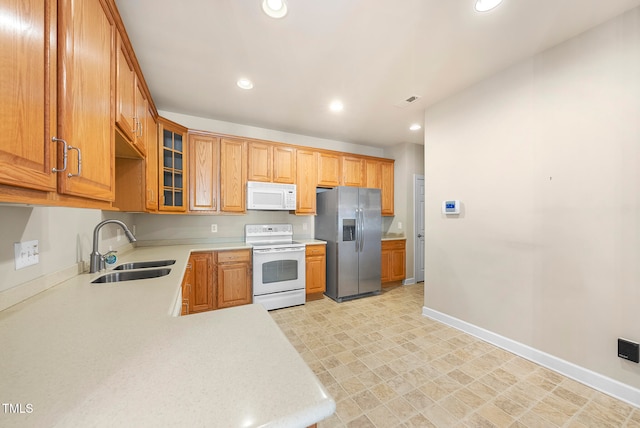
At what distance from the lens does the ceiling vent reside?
8.89ft

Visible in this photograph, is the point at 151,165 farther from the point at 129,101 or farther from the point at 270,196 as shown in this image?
the point at 270,196

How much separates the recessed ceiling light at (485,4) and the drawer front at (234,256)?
123 inches

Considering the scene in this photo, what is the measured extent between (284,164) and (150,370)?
10.5ft

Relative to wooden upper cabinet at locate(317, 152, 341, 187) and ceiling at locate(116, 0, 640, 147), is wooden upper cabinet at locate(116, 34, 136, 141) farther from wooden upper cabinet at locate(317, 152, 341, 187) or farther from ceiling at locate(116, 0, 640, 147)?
wooden upper cabinet at locate(317, 152, 341, 187)

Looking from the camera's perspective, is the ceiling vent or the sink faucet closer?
the sink faucet

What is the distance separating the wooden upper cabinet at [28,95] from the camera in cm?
A: 59

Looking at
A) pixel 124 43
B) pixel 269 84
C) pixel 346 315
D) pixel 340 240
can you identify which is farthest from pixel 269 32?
pixel 346 315

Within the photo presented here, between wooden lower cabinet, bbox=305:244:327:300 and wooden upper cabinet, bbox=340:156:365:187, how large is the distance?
4.09ft

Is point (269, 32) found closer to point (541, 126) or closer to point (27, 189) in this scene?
point (27, 189)

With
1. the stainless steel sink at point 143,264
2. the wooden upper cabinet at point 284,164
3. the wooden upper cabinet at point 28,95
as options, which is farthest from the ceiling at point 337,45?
the stainless steel sink at point 143,264

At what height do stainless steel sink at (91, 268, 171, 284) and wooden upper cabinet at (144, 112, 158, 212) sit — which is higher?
wooden upper cabinet at (144, 112, 158, 212)

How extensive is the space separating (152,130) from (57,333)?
2303 mm

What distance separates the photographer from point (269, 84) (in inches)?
97.1

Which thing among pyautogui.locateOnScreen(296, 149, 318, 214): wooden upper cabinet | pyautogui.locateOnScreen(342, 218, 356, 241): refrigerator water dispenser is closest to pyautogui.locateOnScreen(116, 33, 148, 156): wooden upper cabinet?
pyautogui.locateOnScreen(296, 149, 318, 214): wooden upper cabinet
